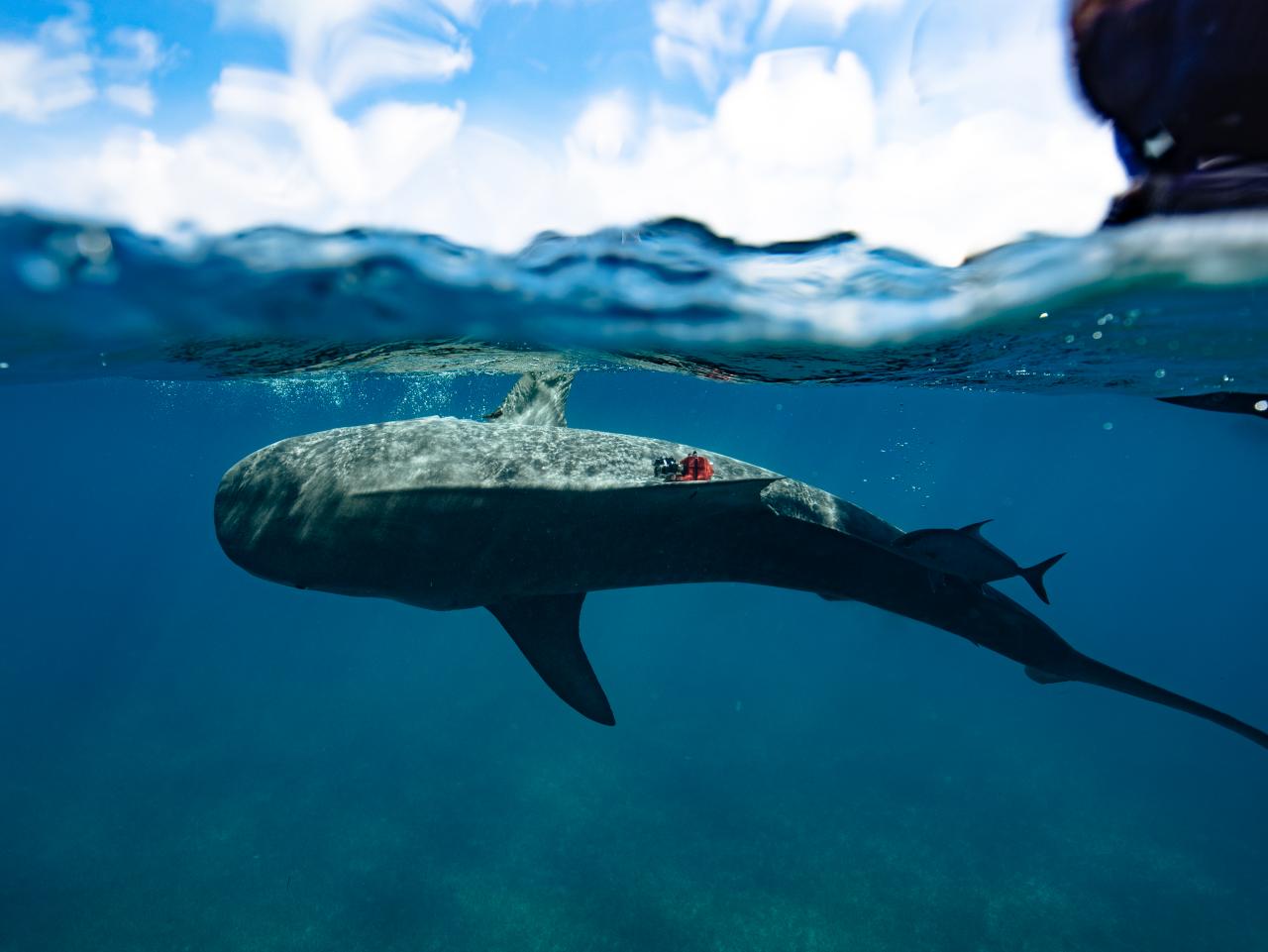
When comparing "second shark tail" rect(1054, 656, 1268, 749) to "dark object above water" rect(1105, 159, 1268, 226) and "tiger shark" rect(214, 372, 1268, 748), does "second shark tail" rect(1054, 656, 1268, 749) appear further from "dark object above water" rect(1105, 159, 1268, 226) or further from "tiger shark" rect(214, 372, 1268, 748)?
"dark object above water" rect(1105, 159, 1268, 226)

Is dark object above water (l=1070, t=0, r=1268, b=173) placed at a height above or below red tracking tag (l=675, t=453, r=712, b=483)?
above

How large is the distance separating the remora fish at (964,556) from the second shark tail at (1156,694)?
1.47 m

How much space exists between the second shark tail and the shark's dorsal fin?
6275 millimetres

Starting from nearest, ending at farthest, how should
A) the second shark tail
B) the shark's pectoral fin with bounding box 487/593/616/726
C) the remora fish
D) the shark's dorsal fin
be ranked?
the remora fish, the second shark tail, the shark's pectoral fin with bounding box 487/593/616/726, the shark's dorsal fin

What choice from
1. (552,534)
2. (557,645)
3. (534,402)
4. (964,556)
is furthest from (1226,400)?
(552,534)

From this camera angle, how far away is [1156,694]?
5551 millimetres

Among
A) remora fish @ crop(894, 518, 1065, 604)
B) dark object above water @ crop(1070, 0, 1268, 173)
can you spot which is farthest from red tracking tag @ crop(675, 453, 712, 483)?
dark object above water @ crop(1070, 0, 1268, 173)

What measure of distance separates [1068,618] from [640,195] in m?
87.1

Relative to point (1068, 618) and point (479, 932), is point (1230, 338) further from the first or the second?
point (1068, 618)

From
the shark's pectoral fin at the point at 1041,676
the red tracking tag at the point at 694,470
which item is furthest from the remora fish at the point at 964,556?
the red tracking tag at the point at 694,470

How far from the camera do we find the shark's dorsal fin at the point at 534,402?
754 centimetres

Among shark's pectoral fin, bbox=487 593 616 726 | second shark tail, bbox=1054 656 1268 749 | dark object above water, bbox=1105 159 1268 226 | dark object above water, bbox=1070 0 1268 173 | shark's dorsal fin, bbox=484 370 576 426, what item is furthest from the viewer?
shark's dorsal fin, bbox=484 370 576 426

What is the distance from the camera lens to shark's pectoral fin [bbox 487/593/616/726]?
19.5 ft

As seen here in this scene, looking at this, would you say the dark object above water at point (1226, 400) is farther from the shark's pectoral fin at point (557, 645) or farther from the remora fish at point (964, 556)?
the shark's pectoral fin at point (557, 645)
